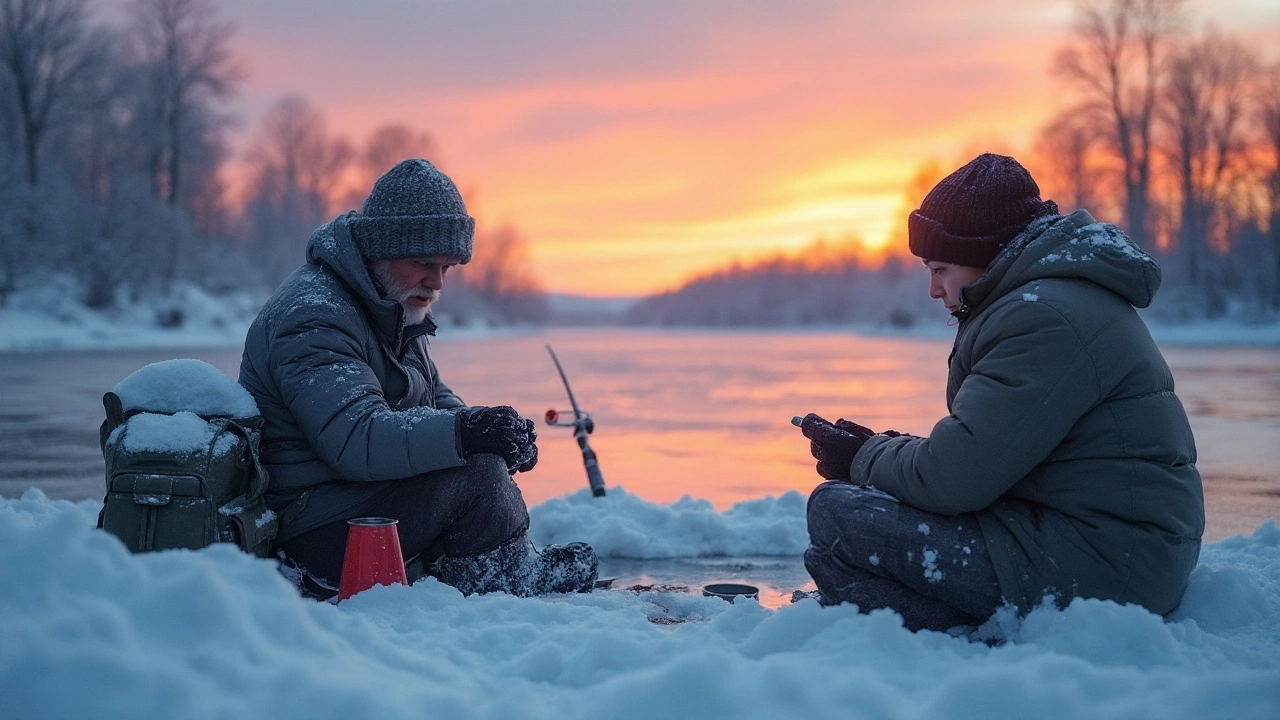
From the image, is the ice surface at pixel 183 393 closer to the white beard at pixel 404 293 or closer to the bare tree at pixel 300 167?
the white beard at pixel 404 293

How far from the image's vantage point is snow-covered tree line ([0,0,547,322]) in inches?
1043

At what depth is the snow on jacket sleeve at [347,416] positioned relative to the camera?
2.79 metres

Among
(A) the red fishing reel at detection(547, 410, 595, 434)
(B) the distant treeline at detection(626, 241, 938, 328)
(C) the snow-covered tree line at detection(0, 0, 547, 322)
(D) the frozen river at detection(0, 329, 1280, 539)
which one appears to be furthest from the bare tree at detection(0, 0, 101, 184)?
(B) the distant treeline at detection(626, 241, 938, 328)

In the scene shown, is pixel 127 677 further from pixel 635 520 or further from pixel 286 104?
pixel 286 104

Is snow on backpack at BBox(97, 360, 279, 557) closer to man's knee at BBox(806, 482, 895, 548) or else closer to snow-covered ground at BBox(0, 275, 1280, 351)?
man's knee at BBox(806, 482, 895, 548)

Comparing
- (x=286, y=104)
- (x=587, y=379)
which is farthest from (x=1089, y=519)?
(x=286, y=104)

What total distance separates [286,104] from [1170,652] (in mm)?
59218

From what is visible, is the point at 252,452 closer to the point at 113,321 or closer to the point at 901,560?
the point at 901,560

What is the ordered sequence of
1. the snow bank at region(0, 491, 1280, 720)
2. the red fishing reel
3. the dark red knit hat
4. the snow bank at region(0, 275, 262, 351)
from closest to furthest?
the snow bank at region(0, 491, 1280, 720) < the dark red knit hat < the red fishing reel < the snow bank at region(0, 275, 262, 351)

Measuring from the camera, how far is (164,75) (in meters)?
36.8

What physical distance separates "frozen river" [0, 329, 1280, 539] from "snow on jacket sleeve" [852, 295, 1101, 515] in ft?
8.78

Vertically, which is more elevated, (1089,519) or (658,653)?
(1089,519)

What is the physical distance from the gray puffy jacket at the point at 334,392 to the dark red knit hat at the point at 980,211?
1494mm

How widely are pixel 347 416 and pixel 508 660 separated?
951 mm
